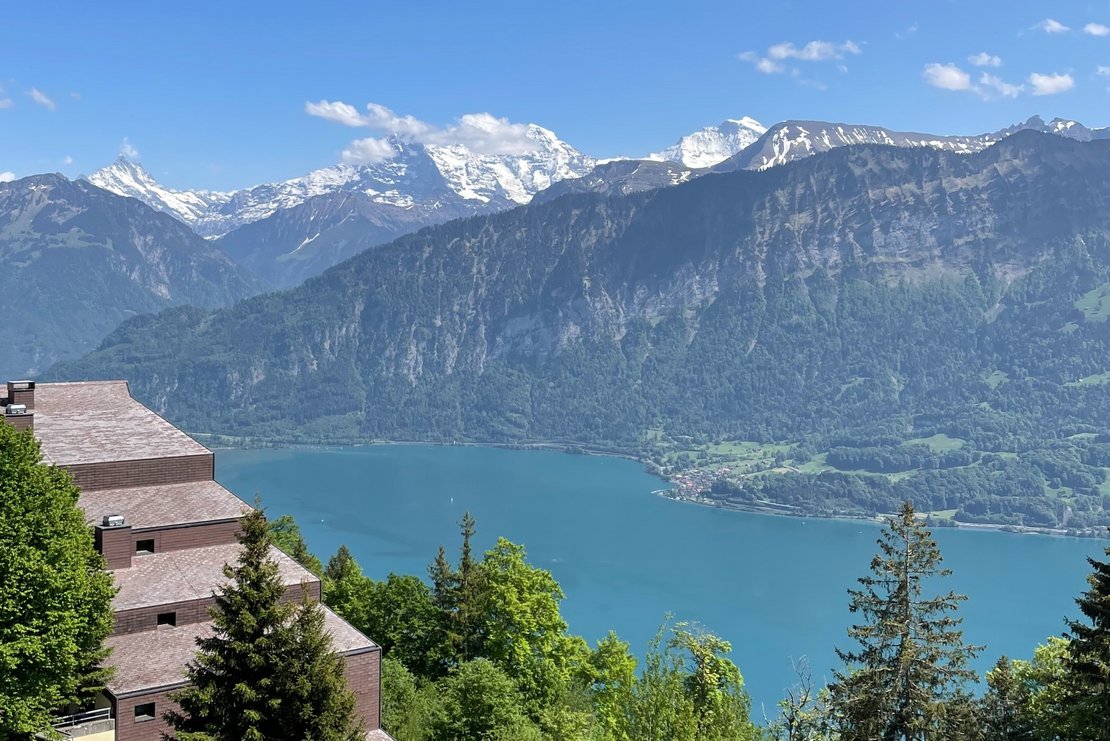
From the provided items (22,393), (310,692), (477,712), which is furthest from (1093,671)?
(22,393)

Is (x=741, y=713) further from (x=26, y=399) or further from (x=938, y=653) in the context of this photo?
(x=26, y=399)

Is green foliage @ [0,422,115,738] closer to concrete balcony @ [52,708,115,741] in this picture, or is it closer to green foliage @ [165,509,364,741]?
concrete balcony @ [52,708,115,741]

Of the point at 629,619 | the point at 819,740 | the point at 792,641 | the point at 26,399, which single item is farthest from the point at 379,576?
the point at 819,740

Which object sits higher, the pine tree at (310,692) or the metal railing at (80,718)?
the pine tree at (310,692)

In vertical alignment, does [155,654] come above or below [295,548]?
above

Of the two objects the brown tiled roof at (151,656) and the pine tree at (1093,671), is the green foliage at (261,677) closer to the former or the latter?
the brown tiled roof at (151,656)

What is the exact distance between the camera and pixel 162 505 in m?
36.2

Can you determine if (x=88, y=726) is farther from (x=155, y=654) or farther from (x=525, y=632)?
(x=525, y=632)

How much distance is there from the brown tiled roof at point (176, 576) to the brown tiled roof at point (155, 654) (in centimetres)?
93

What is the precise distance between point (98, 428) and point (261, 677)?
20.6 m

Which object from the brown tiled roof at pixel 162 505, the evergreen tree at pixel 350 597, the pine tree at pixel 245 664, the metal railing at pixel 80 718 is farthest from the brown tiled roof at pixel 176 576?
the evergreen tree at pixel 350 597

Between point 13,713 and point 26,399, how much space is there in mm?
18549

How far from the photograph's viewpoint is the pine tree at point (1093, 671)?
26.5 metres

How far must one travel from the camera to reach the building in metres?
29.1
